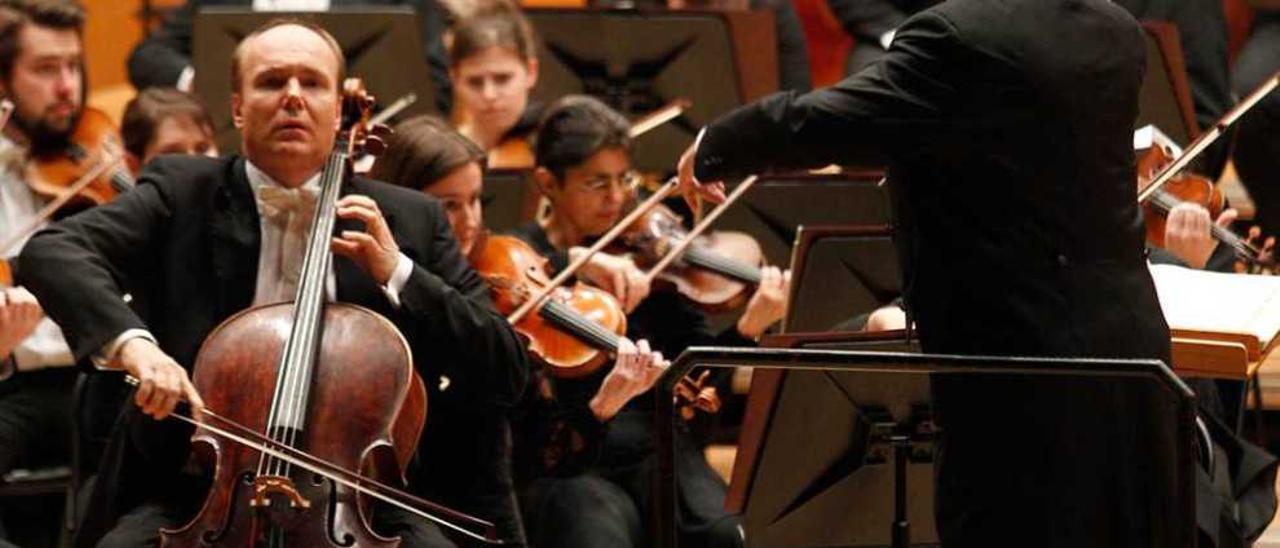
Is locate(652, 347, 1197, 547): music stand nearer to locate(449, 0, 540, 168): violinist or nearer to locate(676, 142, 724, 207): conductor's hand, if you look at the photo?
locate(676, 142, 724, 207): conductor's hand

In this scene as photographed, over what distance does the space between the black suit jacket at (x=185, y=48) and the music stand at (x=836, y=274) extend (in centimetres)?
170

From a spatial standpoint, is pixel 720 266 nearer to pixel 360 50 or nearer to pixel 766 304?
pixel 766 304

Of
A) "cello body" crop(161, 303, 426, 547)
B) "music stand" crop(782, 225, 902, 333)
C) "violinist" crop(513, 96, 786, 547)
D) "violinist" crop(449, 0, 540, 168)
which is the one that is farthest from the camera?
"violinist" crop(449, 0, 540, 168)

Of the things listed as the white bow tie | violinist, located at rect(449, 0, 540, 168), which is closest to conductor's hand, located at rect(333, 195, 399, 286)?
the white bow tie

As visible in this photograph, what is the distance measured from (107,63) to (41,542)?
2821 mm

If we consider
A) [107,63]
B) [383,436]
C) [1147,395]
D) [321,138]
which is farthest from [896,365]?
[107,63]

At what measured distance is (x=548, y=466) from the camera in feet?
11.2

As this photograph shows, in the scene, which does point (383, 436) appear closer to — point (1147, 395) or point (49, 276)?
point (49, 276)

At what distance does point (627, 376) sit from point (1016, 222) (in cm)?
105

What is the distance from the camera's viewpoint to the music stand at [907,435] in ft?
7.32

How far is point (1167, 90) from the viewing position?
397 centimetres

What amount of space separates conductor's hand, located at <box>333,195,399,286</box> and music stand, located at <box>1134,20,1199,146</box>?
169 centimetres

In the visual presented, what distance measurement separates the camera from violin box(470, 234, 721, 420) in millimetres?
3250

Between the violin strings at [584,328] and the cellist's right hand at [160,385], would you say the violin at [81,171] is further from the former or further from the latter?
the cellist's right hand at [160,385]
